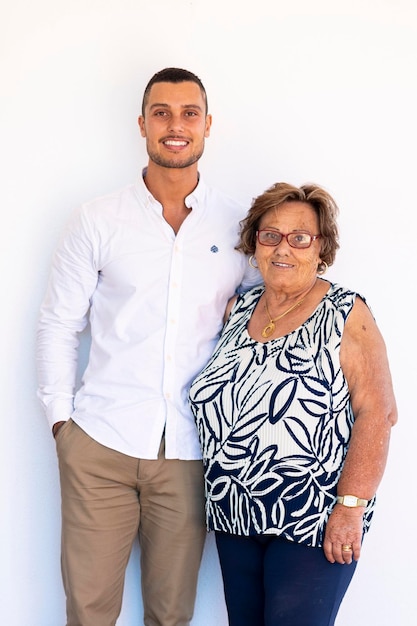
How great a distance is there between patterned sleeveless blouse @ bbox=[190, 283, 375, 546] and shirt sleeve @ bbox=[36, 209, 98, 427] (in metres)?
0.57

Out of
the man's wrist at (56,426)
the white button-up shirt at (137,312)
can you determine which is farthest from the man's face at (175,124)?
the man's wrist at (56,426)

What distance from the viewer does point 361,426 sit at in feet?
6.95

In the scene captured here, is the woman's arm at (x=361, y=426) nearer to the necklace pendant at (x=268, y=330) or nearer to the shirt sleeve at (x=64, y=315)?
the necklace pendant at (x=268, y=330)

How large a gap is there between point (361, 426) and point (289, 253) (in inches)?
22.1

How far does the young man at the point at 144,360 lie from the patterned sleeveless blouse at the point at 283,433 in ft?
0.76

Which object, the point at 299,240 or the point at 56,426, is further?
the point at 56,426

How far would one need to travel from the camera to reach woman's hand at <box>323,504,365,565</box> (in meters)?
2.07

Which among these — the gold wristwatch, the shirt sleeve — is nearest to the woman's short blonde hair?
the shirt sleeve

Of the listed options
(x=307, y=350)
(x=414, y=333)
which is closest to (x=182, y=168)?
(x=307, y=350)

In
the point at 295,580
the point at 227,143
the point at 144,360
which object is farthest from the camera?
the point at 227,143

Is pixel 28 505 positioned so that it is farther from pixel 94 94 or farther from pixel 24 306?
pixel 94 94

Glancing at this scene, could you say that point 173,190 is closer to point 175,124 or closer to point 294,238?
point 175,124

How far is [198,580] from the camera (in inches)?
113

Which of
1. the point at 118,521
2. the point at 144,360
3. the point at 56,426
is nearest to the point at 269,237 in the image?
the point at 144,360
